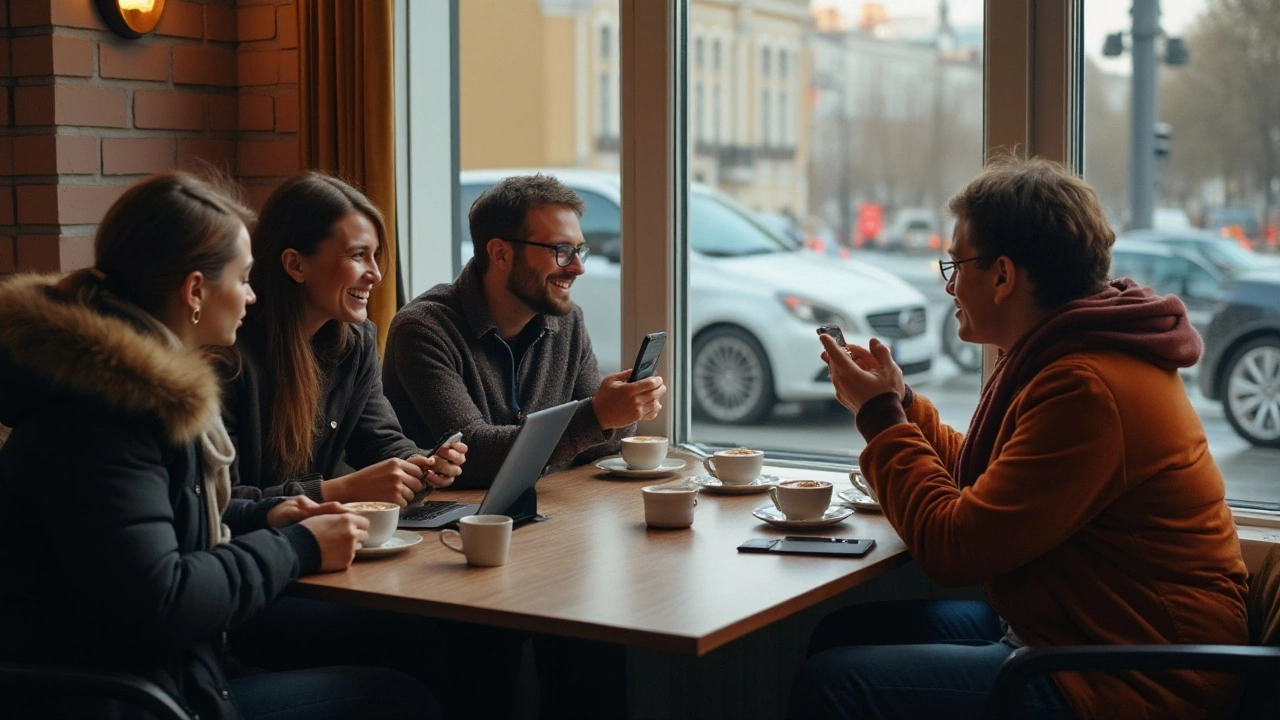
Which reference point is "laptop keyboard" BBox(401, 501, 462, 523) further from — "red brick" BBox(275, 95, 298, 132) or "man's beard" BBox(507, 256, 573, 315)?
"red brick" BBox(275, 95, 298, 132)

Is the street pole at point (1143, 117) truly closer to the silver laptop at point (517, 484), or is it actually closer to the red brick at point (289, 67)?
the silver laptop at point (517, 484)

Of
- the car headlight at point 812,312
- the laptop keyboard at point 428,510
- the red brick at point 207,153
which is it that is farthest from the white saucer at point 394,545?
the car headlight at point 812,312

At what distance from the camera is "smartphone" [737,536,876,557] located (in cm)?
198

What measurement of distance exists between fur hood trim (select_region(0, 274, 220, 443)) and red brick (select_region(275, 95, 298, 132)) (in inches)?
67.7

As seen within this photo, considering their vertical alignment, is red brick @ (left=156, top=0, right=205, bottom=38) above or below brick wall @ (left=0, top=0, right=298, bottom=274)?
above

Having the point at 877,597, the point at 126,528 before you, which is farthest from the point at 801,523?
the point at 126,528

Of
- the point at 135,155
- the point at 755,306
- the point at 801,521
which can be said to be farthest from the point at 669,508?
the point at 755,306

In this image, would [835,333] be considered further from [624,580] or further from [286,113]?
[286,113]

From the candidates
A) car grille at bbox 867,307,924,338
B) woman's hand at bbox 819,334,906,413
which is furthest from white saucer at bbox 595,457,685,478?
car grille at bbox 867,307,924,338

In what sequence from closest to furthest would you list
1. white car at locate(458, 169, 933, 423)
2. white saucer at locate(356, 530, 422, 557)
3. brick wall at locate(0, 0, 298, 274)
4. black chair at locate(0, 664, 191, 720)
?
black chair at locate(0, 664, 191, 720), white saucer at locate(356, 530, 422, 557), brick wall at locate(0, 0, 298, 274), white car at locate(458, 169, 933, 423)

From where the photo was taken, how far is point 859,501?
91.4 inches

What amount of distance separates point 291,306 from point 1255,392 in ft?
6.96

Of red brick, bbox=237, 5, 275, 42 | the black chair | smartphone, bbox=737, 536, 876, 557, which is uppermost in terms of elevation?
red brick, bbox=237, 5, 275, 42

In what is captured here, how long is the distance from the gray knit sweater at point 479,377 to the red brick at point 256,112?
0.86m
